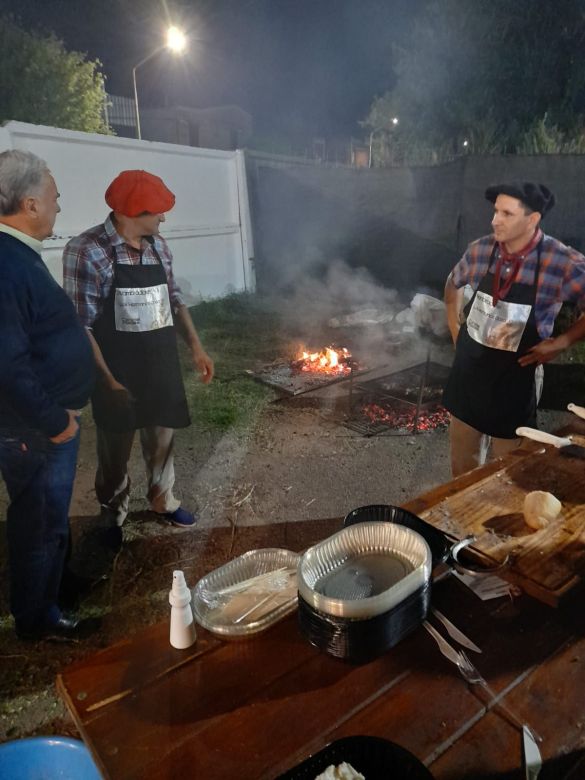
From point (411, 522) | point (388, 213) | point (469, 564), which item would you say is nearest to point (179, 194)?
point (388, 213)

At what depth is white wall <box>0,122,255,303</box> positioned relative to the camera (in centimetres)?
795

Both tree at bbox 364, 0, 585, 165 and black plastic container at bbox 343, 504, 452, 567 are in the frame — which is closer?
black plastic container at bbox 343, 504, 452, 567

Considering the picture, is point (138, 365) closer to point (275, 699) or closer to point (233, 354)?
point (275, 699)

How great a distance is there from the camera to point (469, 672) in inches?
56.9

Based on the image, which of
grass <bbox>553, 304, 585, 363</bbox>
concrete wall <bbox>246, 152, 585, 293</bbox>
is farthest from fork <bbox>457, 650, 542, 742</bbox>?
concrete wall <bbox>246, 152, 585, 293</bbox>

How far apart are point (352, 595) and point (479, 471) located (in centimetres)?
115

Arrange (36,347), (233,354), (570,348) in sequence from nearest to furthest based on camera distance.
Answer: (36,347) < (570,348) < (233,354)

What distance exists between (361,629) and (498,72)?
18488mm

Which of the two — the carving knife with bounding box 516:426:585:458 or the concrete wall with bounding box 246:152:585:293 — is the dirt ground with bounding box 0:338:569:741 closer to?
the carving knife with bounding box 516:426:585:458

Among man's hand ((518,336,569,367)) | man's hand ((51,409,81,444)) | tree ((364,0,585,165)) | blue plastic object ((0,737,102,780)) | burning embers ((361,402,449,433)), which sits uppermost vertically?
tree ((364,0,585,165))

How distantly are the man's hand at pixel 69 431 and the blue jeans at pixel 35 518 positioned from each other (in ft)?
0.22

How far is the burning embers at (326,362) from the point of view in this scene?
281 inches

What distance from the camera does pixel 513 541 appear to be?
73.0 inches

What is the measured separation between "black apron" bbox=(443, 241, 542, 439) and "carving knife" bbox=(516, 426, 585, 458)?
78 cm
